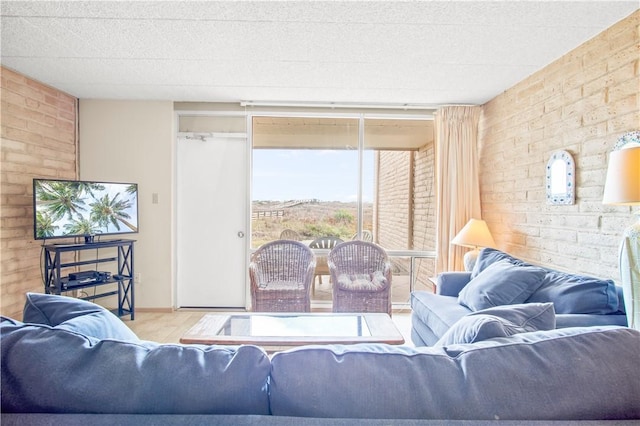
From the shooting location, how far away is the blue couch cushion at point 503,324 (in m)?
0.95

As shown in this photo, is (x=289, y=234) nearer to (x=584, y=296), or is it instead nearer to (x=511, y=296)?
(x=511, y=296)

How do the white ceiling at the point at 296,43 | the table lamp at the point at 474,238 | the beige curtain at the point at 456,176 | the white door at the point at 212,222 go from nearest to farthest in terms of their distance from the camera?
the white ceiling at the point at 296,43, the table lamp at the point at 474,238, the beige curtain at the point at 456,176, the white door at the point at 212,222

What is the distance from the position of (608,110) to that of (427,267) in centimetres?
249

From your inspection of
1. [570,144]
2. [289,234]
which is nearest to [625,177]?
[570,144]

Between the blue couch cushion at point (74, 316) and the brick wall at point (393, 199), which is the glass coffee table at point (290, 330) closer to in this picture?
the blue couch cushion at point (74, 316)

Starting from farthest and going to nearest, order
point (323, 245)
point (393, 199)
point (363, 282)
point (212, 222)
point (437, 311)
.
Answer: point (393, 199)
point (323, 245)
point (212, 222)
point (363, 282)
point (437, 311)

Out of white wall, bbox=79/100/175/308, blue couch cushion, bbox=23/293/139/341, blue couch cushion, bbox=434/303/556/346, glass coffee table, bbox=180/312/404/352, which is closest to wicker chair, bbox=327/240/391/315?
glass coffee table, bbox=180/312/404/352

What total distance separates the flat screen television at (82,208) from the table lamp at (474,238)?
350 cm

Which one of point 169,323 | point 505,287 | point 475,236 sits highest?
point 475,236

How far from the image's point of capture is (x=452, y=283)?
300 centimetres

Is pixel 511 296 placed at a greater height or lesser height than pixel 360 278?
greater

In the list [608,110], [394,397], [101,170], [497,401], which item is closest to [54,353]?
[394,397]

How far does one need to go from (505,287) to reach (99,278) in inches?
142

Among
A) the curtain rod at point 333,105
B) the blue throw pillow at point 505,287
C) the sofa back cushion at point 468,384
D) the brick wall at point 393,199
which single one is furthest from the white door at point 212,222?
the sofa back cushion at point 468,384
